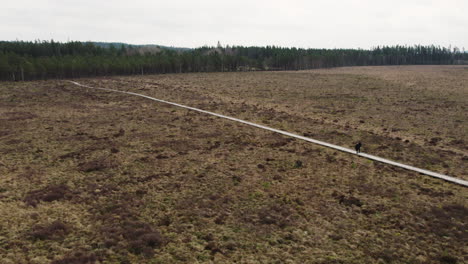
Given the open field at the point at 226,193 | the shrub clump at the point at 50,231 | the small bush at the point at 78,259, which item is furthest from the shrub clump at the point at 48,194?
the small bush at the point at 78,259

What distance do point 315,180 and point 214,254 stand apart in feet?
41.7

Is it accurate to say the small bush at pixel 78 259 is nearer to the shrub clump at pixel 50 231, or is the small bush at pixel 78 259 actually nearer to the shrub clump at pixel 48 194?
the shrub clump at pixel 50 231

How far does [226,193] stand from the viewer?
2330 centimetres

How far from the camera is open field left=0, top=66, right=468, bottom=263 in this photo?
16.5m

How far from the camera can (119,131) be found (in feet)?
135

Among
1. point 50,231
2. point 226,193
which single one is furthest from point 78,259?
point 226,193

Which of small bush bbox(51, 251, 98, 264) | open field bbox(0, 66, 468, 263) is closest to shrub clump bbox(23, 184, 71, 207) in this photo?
open field bbox(0, 66, 468, 263)

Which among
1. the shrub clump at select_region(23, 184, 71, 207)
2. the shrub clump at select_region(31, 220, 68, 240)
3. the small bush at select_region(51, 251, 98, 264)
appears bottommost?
the small bush at select_region(51, 251, 98, 264)

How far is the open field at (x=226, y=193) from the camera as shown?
54.2 ft

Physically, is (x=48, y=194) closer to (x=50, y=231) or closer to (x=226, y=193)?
(x=50, y=231)

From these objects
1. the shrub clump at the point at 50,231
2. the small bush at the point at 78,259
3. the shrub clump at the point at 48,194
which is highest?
the shrub clump at the point at 48,194

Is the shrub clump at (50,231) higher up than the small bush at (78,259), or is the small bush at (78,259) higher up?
the shrub clump at (50,231)

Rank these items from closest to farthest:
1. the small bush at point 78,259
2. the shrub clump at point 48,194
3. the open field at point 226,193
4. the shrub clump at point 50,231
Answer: the small bush at point 78,259
the open field at point 226,193
the shrub clump at point 50,231
the shrub clump at point 48,194

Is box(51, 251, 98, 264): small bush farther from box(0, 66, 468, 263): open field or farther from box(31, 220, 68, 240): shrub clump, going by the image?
box(31, 220, 68, 240): shrub clump
